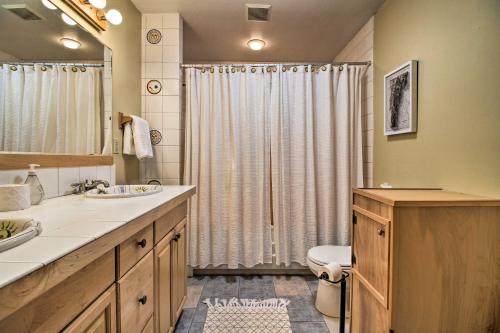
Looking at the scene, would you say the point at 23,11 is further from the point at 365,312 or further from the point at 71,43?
the point at 365,312

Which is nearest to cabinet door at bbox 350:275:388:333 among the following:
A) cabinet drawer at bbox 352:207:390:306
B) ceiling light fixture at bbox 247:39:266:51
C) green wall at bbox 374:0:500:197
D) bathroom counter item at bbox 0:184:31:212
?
cabinet drawer at bbox 352:207:390:306

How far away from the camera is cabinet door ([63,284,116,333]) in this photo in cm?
61

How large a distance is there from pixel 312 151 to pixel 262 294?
123 cm

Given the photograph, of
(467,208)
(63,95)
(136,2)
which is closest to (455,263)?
(467,208)

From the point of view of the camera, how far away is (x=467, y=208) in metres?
0.95

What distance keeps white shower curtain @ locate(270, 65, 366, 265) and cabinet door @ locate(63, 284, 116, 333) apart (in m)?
1.56

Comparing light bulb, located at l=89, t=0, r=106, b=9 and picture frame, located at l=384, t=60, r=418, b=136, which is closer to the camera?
light bulb, located at l=89, t=0, r=106, b=9

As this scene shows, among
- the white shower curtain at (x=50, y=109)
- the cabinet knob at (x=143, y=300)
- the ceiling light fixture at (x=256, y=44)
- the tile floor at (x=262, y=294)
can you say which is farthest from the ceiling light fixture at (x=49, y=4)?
the tile floor at (x=262, y=294)

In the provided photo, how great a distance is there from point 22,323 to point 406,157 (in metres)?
1.92

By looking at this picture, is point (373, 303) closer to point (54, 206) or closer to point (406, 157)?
point (406, 157)

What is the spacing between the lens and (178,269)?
145 centimetres

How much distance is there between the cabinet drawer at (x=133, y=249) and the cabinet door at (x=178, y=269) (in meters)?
0.34

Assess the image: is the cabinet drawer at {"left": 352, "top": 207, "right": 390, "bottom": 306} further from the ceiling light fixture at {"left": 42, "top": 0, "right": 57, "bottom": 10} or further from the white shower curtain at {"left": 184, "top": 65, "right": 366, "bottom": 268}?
the ceiling light fixture at {"left": 42, "top": 0, "right": 57, "bottom": 10}

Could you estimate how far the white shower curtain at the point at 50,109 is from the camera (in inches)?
39.2
